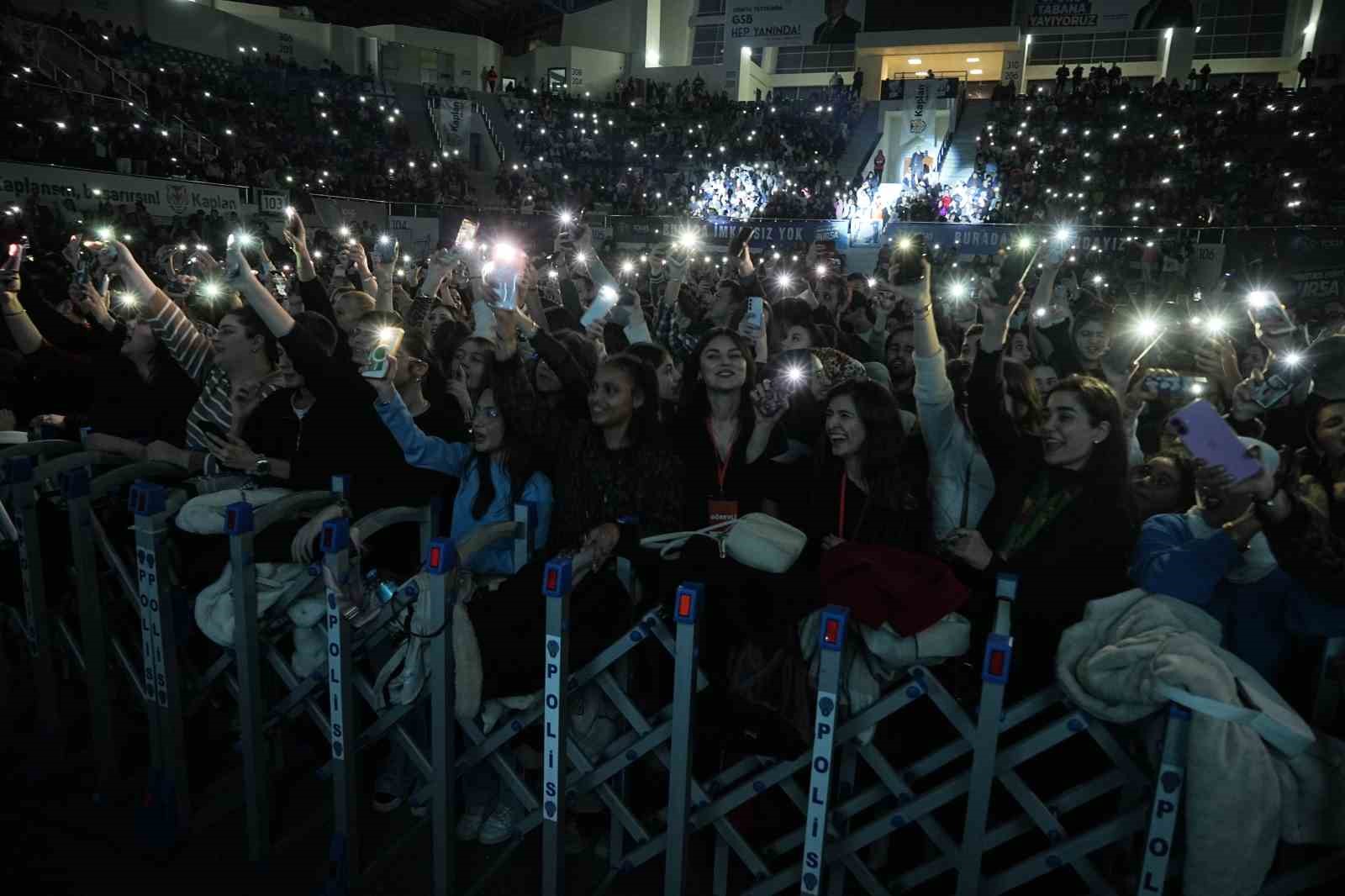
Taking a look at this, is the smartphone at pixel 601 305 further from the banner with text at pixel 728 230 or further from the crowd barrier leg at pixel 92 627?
the banner with text at pixel 728 230

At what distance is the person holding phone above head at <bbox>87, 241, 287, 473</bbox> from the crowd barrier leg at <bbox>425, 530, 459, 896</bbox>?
1646 millimetres

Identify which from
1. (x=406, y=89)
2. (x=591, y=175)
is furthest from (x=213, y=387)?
(x=406, y=89)

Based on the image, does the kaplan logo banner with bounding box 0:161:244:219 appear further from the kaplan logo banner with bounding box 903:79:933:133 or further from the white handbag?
the kaplan logo banner with bounding box 903:79:933:133

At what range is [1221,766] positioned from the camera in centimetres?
192

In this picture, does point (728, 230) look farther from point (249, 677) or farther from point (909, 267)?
point (249, 677)

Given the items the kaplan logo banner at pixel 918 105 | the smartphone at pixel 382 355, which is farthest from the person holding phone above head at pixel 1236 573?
the kaplan logo banner at pixel 918 105

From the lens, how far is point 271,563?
2.93 m

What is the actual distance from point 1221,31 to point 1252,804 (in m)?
33.6

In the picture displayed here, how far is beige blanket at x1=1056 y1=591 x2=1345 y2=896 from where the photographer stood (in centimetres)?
193

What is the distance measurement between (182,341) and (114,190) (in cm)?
1244

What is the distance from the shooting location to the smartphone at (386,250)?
5.54m

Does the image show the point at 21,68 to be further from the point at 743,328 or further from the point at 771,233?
the point at 743,328

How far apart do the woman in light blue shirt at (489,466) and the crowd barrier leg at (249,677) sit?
69cm

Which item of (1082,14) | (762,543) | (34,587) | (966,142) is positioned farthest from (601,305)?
(1082,14)
